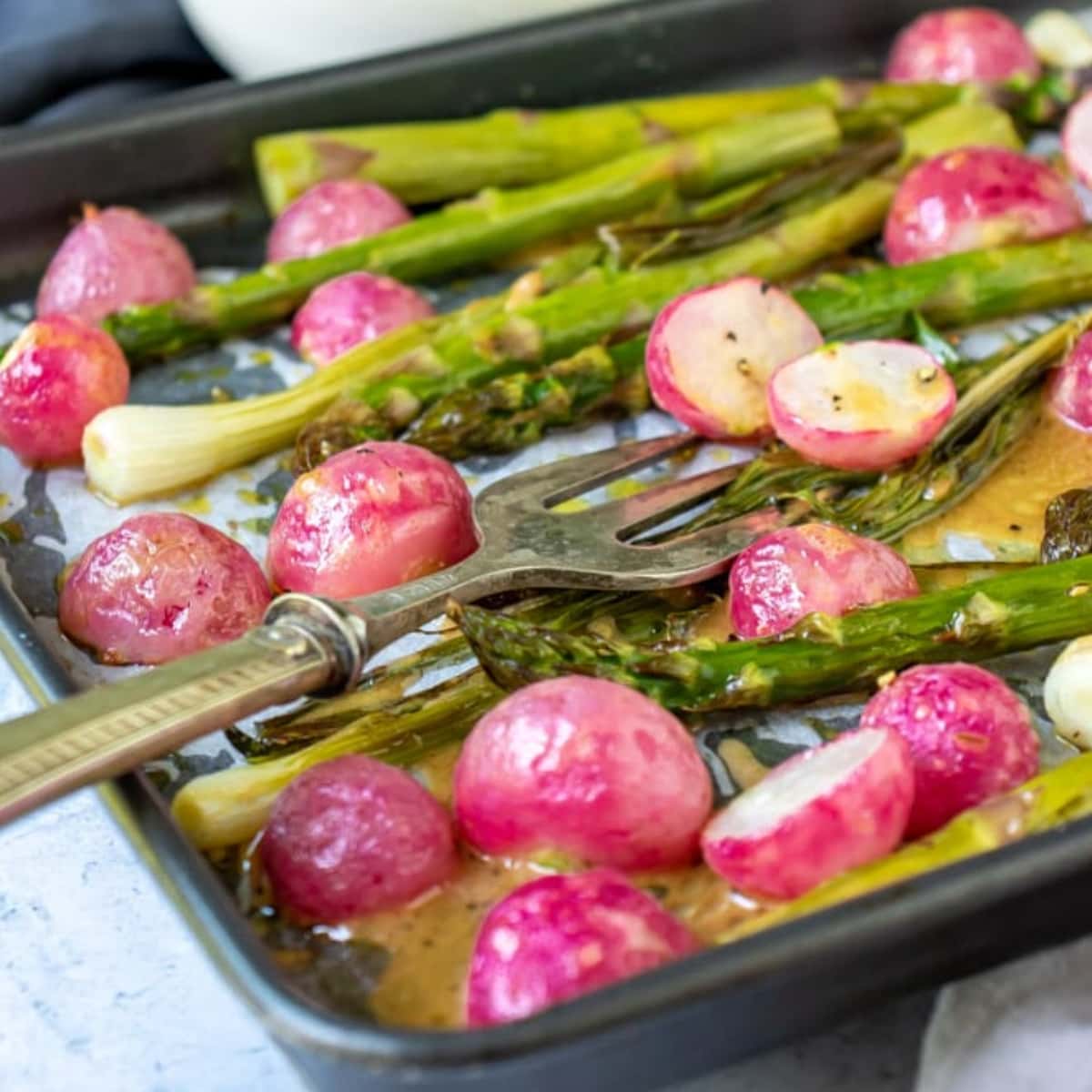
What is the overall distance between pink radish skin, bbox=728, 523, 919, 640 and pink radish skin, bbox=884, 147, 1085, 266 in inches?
32.3

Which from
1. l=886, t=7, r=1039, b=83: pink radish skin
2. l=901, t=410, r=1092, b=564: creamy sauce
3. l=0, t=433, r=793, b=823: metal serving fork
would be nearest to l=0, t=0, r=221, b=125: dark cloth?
l=886, t=7, r=1039, b=83: pink radish skin

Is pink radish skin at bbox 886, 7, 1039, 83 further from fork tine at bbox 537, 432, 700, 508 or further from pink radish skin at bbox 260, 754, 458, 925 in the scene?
pink radish skin at bbox 260, 754, 458, 925

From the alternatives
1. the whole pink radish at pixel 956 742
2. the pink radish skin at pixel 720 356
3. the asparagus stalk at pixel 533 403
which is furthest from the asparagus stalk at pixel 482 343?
the whole pink radish at pixel 956 742

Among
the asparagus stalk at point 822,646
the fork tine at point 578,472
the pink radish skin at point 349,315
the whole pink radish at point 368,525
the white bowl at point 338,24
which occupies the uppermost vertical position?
the white bowl at point 338,24

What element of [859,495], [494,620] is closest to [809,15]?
[859,495]

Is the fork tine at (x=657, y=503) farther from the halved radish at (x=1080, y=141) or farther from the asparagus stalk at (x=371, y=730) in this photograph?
the halved radish at (x=1080, y=141)

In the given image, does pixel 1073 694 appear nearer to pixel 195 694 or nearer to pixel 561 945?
pixel 561 945

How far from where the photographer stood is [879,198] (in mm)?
2766

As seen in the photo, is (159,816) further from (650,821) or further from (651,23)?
(651,23)

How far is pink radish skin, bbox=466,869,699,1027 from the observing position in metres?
1.39

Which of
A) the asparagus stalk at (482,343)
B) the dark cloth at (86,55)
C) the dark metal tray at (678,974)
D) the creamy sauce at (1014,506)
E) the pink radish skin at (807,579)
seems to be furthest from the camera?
the dark cloth at (86,55)

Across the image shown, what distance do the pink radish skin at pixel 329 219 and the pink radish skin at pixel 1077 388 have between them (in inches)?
41.4

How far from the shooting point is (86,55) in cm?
330

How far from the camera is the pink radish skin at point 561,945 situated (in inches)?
54.9
